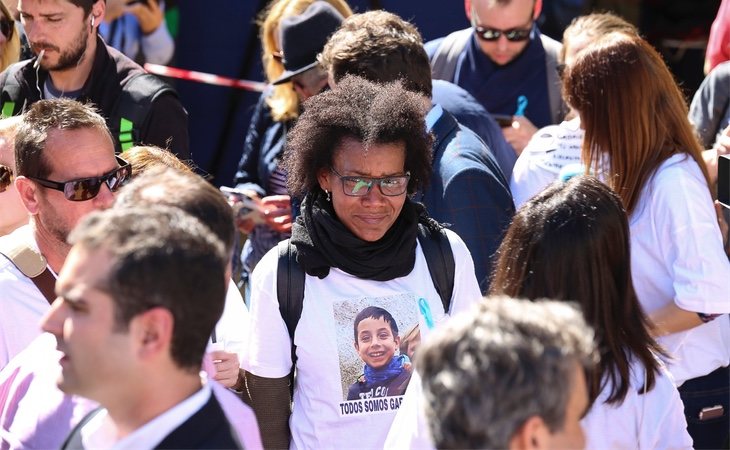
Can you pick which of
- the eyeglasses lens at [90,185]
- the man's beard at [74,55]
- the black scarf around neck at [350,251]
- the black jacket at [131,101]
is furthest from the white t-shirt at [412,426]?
the man's beard at [74,55]

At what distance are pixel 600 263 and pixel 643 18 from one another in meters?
6.00

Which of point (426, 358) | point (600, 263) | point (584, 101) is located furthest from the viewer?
point (584, 101)

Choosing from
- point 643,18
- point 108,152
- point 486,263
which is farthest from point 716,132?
point 643,18

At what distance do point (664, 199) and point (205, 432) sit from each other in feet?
6.02

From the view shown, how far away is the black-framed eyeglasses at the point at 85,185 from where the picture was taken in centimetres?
309

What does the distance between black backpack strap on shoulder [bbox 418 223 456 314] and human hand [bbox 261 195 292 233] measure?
4.21 ft

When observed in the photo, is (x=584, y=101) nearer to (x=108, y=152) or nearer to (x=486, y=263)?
(x=486, y=263)

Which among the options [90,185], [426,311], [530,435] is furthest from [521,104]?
[530,435]

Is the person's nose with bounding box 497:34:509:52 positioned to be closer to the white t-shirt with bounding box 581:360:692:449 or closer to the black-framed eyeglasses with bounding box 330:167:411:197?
the black-framed eyeglasses with bounding box 330:167:411:197

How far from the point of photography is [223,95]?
6.45 m

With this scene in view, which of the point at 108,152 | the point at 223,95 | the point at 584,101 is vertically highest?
the point at 584,101

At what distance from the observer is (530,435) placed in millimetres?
1683

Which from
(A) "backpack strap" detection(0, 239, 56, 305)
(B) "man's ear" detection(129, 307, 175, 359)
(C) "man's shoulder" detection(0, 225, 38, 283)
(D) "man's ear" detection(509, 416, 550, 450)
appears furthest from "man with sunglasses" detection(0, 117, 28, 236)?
(D) "man's ear" detection(509, 416, 550, 450)

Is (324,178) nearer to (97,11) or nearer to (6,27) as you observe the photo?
(97,11)
